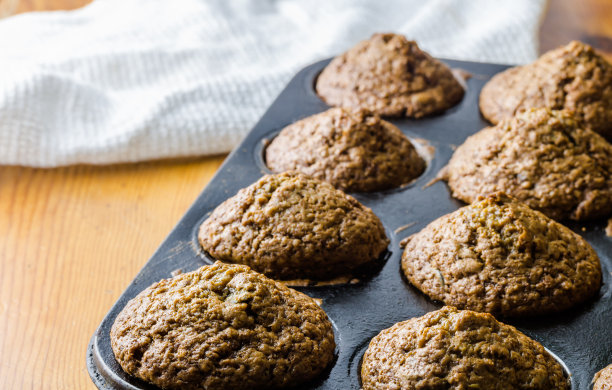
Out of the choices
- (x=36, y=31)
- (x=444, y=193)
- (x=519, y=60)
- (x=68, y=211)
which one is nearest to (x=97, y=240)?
(x=68, y=211)

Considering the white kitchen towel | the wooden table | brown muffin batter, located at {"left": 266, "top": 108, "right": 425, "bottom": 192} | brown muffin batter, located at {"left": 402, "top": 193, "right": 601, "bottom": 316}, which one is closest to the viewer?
brown muffin batter, located at {"left": 402, "top": 193, "right": 601, "bottom": 316}

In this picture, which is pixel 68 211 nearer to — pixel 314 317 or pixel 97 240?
pixel 97 240

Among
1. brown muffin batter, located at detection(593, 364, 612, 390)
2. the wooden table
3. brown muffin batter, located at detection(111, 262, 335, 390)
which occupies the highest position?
brown muffin batter, located at detection(111, 262, 335, 390)

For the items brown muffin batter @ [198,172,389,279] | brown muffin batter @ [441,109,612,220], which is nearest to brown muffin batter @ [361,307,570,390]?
brown muffin batter @ [198,172,389,279]

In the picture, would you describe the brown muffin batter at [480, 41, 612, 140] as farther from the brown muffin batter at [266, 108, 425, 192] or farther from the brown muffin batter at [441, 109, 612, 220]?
the brown muffin batter at [266, 108, 425, 192]

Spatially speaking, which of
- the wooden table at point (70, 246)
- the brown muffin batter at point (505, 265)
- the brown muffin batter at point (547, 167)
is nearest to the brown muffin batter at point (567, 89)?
the brown muffin batter at point (547, 167)
